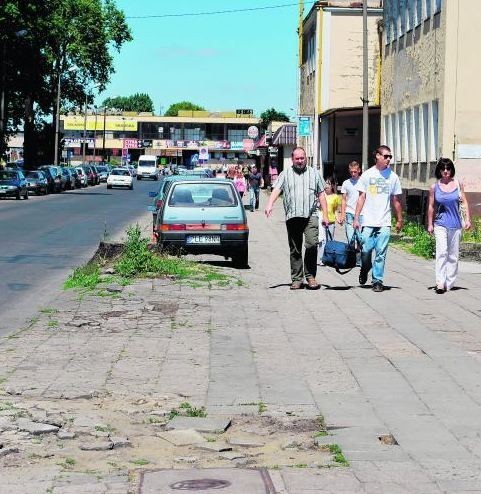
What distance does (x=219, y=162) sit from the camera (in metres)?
171

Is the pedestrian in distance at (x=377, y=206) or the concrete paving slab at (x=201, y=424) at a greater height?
the pedestrian in distance at (x=377, y=206)

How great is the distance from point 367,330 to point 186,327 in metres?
1.72

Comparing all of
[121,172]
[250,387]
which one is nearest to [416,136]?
[250,387]

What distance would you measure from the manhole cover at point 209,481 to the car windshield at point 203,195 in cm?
1523

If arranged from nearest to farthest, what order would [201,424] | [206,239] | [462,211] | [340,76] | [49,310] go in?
[201,424] < [49,310] < [462,211] < [206,239] < [340,76]

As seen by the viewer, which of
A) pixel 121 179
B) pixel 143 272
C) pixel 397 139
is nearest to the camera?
pixel 143 272

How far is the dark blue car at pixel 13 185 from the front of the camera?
62.7 m

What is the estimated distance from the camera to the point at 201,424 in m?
7.56

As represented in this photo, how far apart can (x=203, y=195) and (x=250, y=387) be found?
509 inches

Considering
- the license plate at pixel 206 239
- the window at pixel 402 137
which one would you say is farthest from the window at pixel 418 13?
the license plate at pixel 206 239

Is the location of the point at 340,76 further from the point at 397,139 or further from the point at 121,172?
the point at 121,172

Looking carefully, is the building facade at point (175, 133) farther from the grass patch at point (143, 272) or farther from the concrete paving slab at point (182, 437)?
the concrete paving slab at point (182, 437)

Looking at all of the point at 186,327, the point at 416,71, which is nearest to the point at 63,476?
the point at 186,327

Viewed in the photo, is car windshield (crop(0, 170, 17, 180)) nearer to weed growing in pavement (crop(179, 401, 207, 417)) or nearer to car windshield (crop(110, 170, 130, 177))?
car windshield (crop(110, 170, 130, 177))
